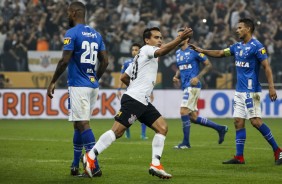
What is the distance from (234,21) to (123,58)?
579 cm

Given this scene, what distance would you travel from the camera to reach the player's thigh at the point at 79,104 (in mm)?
10844

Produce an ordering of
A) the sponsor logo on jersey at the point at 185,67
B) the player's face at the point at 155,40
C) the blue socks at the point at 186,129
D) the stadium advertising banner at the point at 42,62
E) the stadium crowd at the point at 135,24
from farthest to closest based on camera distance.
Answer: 1. the stadium crowd at the point at 135,24
2. the stadium advertising banner at the point at 42,62
3. the sponsor logo on jersey at the point at 185,67
4. the blue socks at the point at 186,129
5. the player's face at the point at 155,40

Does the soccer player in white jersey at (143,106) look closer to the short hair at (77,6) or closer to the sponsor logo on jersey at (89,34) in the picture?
the sponsor logo on jersey at (89,34)

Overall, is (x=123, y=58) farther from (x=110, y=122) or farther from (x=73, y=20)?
(x=73, y=20)

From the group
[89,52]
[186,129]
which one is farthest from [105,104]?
[89,52]

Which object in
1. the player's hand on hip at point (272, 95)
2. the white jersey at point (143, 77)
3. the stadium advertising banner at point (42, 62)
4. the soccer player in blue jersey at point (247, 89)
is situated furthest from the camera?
the stadium advertising banner at point (42, 62)

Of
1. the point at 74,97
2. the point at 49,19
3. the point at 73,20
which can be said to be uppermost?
the point at 49,19

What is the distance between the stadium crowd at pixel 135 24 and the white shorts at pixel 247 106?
44.6 feet

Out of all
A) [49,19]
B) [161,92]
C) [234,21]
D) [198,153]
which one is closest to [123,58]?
[161,92]

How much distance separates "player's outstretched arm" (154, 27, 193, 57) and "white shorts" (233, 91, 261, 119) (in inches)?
118

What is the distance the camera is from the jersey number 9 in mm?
10922

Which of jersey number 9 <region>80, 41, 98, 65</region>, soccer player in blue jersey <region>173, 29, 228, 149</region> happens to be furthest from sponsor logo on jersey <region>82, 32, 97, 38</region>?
soccer player in blue jersey <region>173, 29, 228, 149</region>

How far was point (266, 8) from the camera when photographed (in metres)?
30.9

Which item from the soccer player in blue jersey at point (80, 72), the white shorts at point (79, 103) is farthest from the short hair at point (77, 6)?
the white shorts at point (79, 103)
